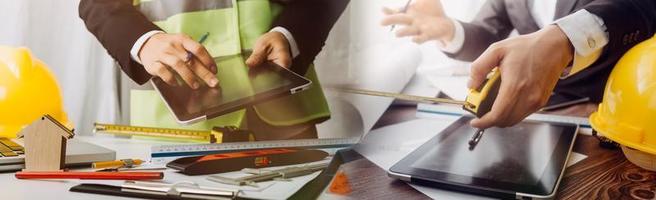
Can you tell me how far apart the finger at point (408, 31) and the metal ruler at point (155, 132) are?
16.6 inches

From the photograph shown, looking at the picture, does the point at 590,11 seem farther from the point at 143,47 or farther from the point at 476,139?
the point at 143,47

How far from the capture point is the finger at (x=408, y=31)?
97 centimetres

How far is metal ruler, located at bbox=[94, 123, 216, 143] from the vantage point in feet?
3.92

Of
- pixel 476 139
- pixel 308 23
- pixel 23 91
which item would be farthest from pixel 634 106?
pixel 23 91

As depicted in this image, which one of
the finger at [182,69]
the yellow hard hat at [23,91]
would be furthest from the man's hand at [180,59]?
the yellow hard hat at [23,91]

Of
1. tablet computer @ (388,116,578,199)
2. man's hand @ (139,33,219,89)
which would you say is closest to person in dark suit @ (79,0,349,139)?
man's hand @ (139,33,219,89)

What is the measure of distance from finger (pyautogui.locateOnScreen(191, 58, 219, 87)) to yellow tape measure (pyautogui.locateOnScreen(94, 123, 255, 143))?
0.09 metres

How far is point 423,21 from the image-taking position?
96 cm

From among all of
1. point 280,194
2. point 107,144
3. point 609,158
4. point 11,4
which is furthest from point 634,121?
point 11,4

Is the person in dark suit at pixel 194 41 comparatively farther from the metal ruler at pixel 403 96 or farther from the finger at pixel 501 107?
the finger at pixel 501 107

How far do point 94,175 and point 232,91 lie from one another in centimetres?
28

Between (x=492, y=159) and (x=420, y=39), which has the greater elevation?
(x=420, y=39)

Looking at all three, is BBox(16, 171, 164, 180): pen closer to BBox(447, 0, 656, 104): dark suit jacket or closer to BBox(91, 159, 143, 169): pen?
BBox(91, 159, 143, 169): pen

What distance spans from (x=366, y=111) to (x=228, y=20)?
1.05ft
